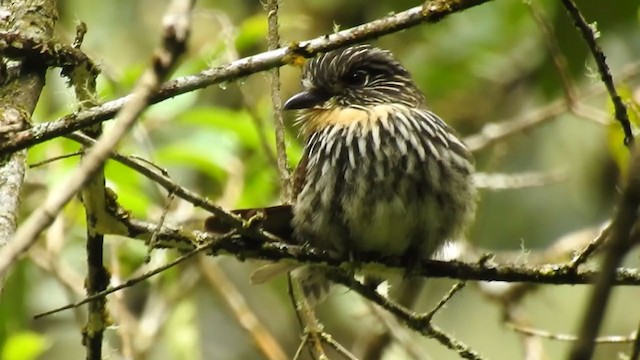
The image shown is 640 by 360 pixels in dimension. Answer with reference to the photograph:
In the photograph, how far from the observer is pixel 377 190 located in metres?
2.70

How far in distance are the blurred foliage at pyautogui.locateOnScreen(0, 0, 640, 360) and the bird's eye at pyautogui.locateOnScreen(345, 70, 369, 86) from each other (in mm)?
581

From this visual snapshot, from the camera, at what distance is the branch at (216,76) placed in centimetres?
179

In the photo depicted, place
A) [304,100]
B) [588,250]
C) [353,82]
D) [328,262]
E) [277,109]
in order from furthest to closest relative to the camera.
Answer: [353,82], [304,100], [277,109], [328,262], [588,250]

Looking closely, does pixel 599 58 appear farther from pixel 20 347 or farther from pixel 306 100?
pixel 20 347

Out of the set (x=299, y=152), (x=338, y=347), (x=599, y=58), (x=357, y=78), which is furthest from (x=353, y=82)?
(x=599, y=58)

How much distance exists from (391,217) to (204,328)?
8.94 ft

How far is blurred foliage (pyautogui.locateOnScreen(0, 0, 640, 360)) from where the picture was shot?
13.2ft

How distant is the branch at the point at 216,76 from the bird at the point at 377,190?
0.71 m

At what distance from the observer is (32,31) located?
2057mm

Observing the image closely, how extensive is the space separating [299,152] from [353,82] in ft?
2.05

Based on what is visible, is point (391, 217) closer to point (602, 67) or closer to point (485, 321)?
point (602, 67)

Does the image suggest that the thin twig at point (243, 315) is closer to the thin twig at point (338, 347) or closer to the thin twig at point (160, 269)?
the thin twig at point (338, 347)

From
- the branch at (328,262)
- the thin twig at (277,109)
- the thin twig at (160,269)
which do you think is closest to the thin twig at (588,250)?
the branch at (328,262)

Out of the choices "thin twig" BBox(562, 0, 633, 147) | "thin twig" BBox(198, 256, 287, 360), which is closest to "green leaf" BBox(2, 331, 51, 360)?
"thin twig" BBox(198, 256, 287, 360)
